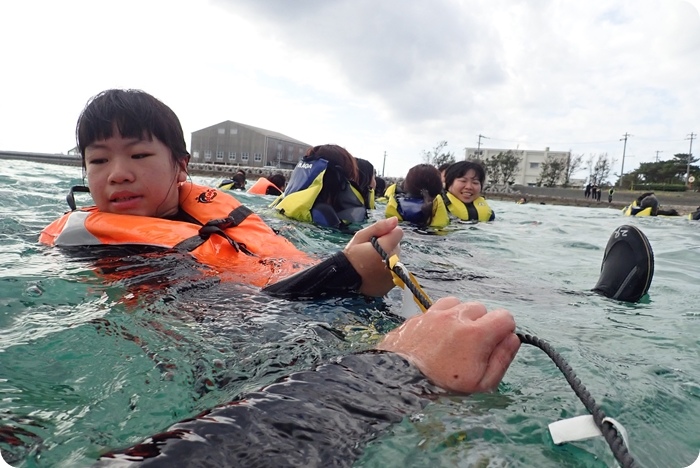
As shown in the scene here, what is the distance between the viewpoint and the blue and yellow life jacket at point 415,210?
574 centimetres

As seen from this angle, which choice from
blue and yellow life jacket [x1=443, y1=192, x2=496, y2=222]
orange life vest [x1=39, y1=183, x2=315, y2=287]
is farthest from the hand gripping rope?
blue and yellow life jacket [x1=443, y1=192, x2=496, y2=222]

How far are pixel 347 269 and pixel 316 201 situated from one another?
309 centimetres

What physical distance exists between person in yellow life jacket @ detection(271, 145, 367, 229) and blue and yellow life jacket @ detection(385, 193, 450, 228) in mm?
829

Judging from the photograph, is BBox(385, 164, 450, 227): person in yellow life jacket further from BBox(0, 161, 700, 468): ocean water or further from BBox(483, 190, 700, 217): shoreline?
BBox(483, 190, 700, 217): shoreline

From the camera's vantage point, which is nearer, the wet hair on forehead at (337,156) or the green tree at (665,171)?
the wet hair on forehead at (337,156)

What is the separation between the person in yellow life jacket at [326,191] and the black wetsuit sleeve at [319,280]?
2.94 meters

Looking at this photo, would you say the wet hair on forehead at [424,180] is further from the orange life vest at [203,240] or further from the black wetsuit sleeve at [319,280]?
the black wetsuit sleeve at [319,280]

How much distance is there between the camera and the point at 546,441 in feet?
3.07

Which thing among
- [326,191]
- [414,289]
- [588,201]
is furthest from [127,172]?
[588,201]

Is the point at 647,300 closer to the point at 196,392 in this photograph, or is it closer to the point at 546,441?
the point at 546,441

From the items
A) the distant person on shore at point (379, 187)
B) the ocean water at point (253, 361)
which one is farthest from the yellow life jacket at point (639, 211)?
the ocean water at point (253, 361)

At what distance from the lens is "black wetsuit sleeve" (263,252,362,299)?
1765 mm

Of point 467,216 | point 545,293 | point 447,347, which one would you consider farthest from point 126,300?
point 467,216

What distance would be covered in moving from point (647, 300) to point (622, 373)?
1445 millimetres
